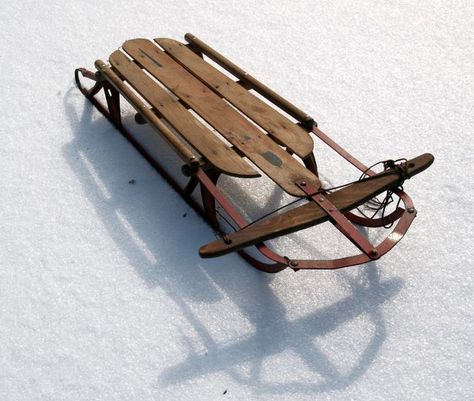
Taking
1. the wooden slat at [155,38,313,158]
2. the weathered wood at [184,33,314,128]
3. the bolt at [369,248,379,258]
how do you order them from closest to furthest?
1. the bolt at [369,248,379,258]
2. the wooden slat at [155,38,313,158]
3. the weathered wood at [184,33,314,128]

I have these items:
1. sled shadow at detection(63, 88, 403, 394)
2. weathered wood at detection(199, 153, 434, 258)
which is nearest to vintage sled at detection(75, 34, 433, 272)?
weathered wood at detection(199, 153, 434, 258)

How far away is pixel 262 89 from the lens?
3.85 metres

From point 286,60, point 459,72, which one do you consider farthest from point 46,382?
point 459,72

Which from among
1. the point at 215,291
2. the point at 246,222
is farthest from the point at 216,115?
the point at 215,291

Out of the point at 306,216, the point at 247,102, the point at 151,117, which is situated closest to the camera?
the point at 306,216

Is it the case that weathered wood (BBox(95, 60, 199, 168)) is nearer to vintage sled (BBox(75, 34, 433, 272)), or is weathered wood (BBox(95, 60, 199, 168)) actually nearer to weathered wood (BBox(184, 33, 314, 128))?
vintage sled (BBox(75, 34, 433, 272))

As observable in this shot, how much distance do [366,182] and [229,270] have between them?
90 cm

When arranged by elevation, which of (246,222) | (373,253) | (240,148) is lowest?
(246,222)

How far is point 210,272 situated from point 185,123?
932 mm

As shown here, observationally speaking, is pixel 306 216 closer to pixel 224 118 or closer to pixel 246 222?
pixel 246 222

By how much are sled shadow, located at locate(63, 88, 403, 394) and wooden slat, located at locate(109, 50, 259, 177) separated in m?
0.45

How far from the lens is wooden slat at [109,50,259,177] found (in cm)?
329

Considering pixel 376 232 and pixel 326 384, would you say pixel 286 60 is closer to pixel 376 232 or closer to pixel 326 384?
pixel 376 232

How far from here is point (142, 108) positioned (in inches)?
143
